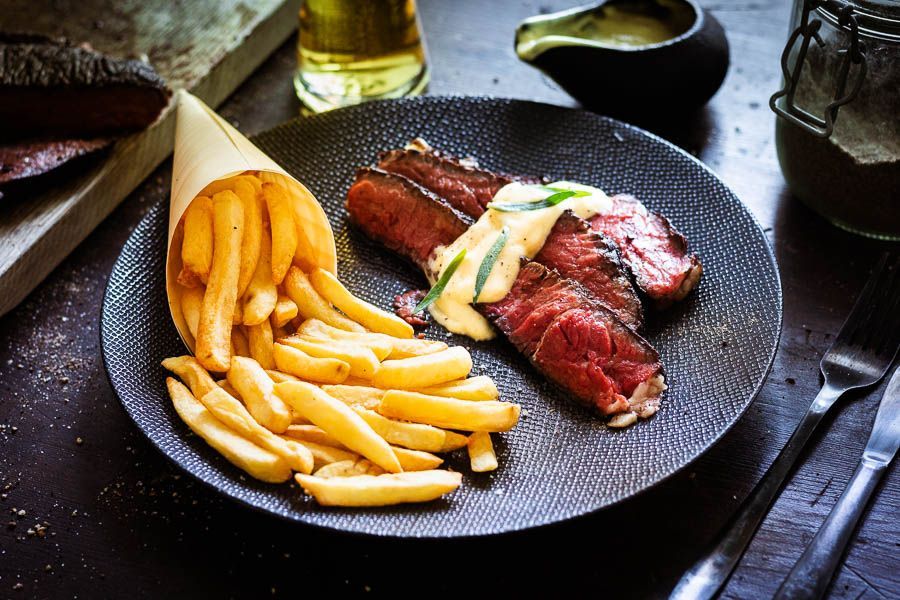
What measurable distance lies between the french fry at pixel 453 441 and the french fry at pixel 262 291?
739 millimetres

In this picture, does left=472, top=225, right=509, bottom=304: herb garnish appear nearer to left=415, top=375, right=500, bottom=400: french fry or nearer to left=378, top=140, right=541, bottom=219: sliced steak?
left=378, top=140, right=541, bottom=219: sliced steak

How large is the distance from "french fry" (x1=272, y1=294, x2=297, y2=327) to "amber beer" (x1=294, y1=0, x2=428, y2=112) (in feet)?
5.29

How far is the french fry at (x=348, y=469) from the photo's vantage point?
2.47 meters

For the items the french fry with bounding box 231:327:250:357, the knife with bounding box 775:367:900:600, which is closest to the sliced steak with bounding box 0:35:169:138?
the french fry with bounding box 231:327:250:357

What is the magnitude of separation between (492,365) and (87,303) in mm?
1703

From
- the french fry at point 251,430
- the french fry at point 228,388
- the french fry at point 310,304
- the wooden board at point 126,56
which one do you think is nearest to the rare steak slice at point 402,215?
the french fry at point 310,304

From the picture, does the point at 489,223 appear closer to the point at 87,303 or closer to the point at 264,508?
the point at 264,508

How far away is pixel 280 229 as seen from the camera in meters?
3.07

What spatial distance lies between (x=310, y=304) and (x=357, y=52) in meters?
1.61

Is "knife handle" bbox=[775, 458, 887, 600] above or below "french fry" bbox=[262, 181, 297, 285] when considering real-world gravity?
below

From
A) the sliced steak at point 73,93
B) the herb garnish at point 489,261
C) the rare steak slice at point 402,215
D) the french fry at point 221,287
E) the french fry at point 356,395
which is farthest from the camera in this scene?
the sliced steak at point 73,93

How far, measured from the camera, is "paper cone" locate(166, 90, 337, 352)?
300 cm

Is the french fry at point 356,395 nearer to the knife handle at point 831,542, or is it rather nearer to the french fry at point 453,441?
the french fry at point 453,441

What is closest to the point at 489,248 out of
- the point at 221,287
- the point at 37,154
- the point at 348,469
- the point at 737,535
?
the point at 221,287
